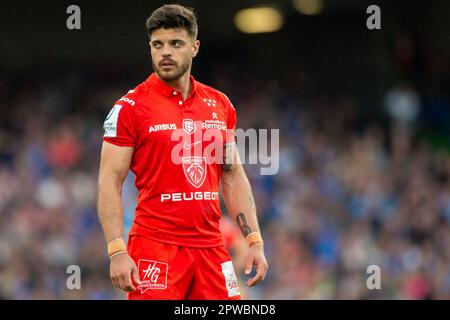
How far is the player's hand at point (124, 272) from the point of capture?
488 centimetres

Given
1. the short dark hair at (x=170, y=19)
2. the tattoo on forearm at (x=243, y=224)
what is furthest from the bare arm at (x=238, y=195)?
the short dark hair at (x=170, y=19)

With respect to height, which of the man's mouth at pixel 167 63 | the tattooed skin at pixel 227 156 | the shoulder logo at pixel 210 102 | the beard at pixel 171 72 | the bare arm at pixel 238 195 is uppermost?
the man's mouth at pixel 167 63

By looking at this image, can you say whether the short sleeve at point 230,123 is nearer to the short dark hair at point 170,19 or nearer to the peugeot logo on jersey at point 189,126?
the peugeot logo on jersey at point 189,126

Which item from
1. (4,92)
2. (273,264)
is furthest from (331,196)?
(4,92)

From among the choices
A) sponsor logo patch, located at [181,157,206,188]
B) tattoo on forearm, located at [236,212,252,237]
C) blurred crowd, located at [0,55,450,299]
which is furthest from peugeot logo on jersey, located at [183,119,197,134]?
blurred crowd, located at [0,55,450,299]

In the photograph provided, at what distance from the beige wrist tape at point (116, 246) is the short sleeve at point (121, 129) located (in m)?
0.53

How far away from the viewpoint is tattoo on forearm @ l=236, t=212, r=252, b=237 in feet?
18.1

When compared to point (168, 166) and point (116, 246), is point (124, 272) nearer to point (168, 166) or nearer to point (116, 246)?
point (116, 246)

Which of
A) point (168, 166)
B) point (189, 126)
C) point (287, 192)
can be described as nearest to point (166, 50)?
point (189, 126)

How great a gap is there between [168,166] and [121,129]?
0.33m

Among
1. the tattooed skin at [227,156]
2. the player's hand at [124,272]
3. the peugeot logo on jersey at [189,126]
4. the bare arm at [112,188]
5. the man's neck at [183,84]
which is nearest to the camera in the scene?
the player's hand at [124,272]

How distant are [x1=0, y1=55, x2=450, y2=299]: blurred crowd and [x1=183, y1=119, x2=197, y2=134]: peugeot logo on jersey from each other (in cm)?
572

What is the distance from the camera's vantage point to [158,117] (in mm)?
5195

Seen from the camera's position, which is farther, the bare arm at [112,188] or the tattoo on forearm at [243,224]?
the tattoo on forearm at [243,224]
